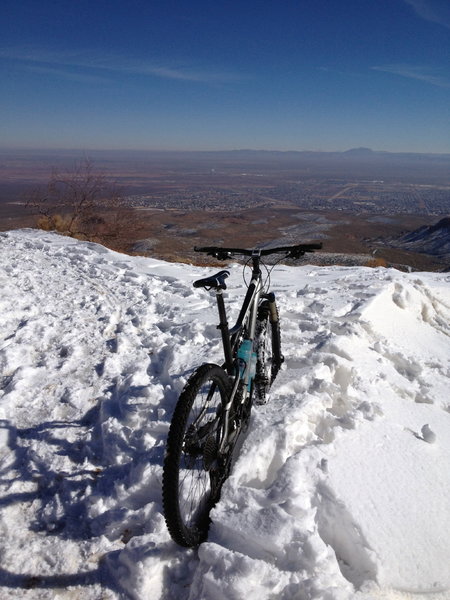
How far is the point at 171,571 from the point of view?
2074 mm

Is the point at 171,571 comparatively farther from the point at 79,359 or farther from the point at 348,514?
the point at 79,359

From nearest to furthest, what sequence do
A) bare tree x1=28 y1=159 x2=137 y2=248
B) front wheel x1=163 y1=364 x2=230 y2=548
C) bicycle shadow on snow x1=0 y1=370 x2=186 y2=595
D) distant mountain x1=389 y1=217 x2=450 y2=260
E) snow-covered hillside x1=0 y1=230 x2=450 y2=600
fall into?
1. front wheel x1=163 y1=364 x2=230 y2=548
2. snow-covered hillside x1=0 y1=230 x2=450 y2=600
3. bicycle shadow on snow x1=0 y1=370 x2=186 y2=595
4. bare tree x1=28 y1=159 x2=137 y2=248
5. distant mountain x1=389 y1=217 x2=450 y2=260

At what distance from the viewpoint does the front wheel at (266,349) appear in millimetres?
3281

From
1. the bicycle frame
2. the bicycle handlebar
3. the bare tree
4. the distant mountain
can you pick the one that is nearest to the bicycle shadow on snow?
the bicycle frame

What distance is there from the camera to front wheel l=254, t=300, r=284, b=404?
129 inches

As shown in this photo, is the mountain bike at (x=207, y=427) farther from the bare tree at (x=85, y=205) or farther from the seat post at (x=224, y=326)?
the bare tree at (x=85, y=205)

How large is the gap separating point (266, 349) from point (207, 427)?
1.57m

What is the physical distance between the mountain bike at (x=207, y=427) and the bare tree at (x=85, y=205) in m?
20.9

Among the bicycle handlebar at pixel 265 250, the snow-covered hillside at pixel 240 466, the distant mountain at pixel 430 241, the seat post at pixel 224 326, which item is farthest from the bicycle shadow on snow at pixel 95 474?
the distant mountain at pixel 430 241

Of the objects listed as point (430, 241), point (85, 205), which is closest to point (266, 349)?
point (85, 205)

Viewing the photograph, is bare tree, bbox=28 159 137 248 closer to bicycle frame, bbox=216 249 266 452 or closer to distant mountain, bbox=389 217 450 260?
bicycle frame, bbox=216 249 266 452

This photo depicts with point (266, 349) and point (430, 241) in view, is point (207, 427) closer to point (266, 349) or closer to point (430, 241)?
point (266, 349)

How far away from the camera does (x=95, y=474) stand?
2838 mm

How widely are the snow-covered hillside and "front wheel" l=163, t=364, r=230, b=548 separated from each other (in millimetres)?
137
